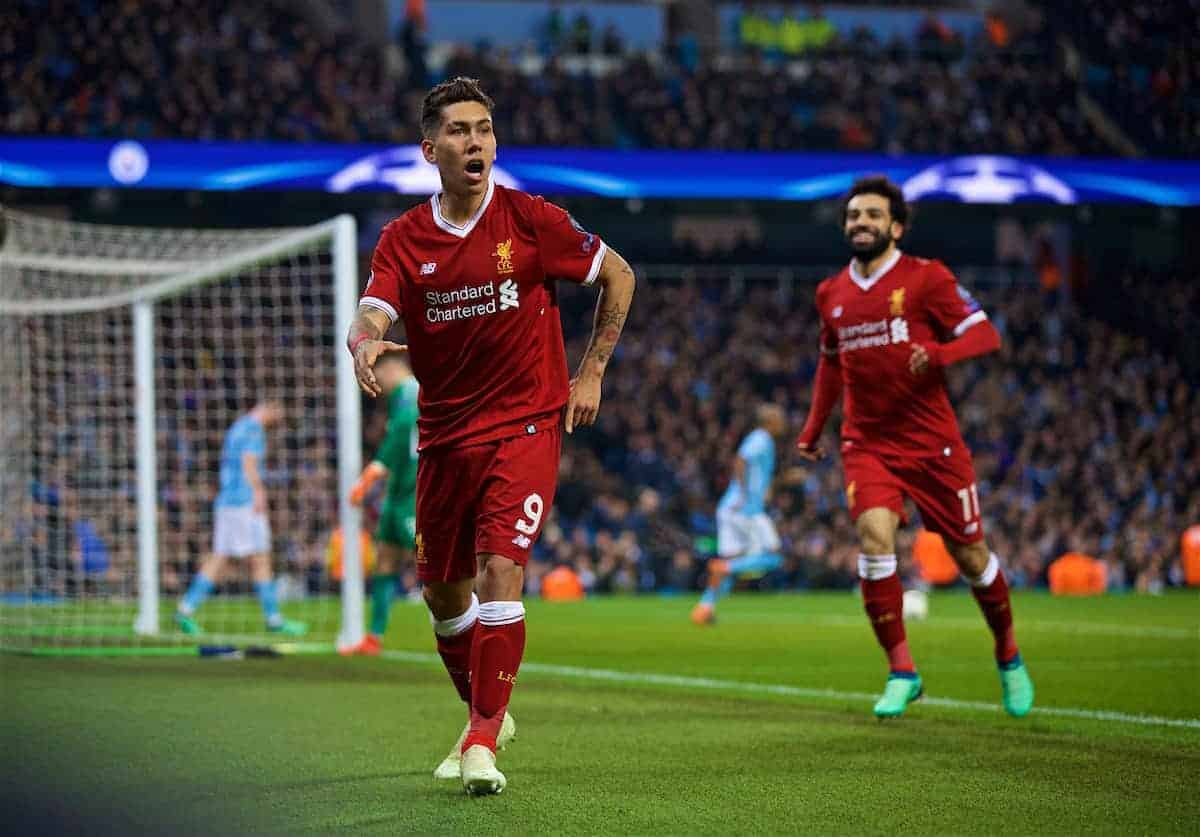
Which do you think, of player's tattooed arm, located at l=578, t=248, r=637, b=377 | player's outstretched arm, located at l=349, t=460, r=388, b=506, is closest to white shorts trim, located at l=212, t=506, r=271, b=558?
player's outstretched arm, located at l=349, t=460, r=388, b=506

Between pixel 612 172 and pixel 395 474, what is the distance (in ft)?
50.3

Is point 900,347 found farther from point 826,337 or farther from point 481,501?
point 481,501

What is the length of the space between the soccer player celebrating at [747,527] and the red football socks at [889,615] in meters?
8.61

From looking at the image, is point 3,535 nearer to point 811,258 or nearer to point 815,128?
point 815,128

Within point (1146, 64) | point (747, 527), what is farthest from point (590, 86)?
point (747, 527)

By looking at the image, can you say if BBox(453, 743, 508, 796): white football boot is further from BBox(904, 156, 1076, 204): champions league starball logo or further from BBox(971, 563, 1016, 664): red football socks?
BBox(904, 156, 1076, 204): champions league starball logo

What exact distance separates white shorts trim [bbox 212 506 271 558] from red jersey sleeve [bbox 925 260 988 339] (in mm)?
8326

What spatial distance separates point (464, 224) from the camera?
620 centimetres

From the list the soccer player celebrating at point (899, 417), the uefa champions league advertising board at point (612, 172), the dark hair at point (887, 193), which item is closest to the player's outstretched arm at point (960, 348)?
the soccer player celebrating at point (899, 417)

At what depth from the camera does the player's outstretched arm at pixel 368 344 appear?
5645 millimetres

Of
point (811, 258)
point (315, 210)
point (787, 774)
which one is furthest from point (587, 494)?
point (787, 774)

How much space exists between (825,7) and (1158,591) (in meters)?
16.1

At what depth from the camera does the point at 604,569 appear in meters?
25.6

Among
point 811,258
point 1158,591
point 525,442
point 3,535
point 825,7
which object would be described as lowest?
point 1158,591
